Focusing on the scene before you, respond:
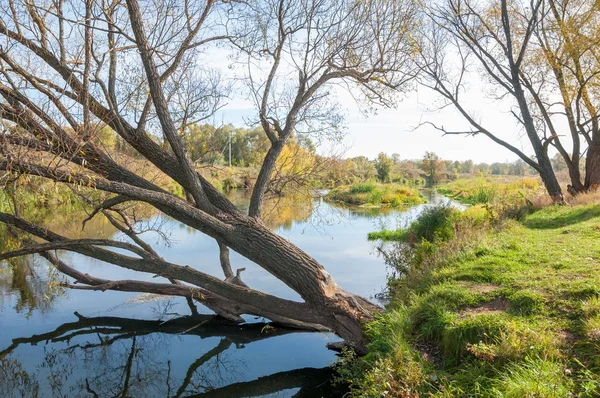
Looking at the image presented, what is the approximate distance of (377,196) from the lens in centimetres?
3206

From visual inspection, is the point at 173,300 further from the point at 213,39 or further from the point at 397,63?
the point at 397,63

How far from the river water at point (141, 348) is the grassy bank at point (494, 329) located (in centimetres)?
147

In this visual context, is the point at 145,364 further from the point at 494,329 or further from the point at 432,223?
the point at 432,223

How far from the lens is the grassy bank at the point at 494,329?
3.80m

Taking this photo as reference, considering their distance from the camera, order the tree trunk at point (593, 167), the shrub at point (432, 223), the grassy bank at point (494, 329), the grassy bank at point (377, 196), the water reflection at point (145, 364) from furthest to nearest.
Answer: the grassy bank at point (377, 196) → the tree trunk at point (593, 167) → the shrub at point (432, 223) → the water reflection at point (145, 364) → the grassy bank at point (494, 329)

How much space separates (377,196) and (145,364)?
26.5m

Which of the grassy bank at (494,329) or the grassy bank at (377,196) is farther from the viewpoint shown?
the grassy bank at (377,196)

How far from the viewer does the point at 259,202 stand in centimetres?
737

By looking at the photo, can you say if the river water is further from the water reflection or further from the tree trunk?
the tree trunk

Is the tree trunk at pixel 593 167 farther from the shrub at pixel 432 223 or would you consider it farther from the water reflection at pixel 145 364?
the water reflection at pixel 145 364

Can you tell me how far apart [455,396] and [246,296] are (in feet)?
11.4

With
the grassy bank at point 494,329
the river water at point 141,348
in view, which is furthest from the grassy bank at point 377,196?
the grassy bank at point 494,329

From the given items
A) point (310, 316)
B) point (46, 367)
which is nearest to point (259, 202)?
point (310, 316)

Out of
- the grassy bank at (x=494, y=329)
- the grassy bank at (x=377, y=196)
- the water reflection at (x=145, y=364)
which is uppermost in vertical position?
the grassy bank at (x=377, y=196)
